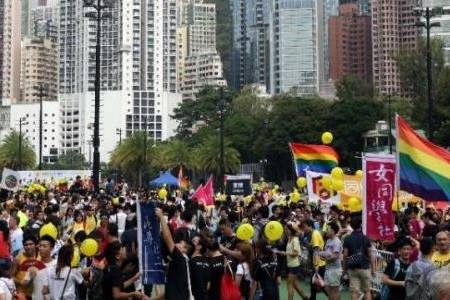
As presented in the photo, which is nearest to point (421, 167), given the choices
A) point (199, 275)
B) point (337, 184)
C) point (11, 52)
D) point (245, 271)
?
point (245, 271)

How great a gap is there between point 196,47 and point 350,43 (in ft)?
120

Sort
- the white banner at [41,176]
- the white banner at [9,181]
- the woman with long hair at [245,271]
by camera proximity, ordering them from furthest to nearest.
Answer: the white banner at [41,176] → the white banner at [9,181] → the woman with long hair at [245,271]

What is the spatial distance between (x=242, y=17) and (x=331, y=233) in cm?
13770

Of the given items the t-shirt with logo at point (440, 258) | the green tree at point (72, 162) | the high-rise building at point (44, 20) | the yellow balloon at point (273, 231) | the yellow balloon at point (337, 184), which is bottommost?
the green tree at point (72, 162)

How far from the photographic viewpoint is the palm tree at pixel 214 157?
67.8 m

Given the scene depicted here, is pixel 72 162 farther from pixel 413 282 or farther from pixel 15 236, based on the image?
pixel 413 282

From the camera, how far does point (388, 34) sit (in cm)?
11994

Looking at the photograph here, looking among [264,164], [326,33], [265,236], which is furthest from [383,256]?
[326,33]

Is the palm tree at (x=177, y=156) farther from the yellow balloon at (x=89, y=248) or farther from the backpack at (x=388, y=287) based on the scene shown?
the backpack at (x=388, y=287)

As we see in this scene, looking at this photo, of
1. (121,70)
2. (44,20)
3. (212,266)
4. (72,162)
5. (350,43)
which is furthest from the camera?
(44,20)

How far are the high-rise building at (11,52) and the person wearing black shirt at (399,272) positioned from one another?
14227cm

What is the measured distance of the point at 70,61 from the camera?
13375 centimetres

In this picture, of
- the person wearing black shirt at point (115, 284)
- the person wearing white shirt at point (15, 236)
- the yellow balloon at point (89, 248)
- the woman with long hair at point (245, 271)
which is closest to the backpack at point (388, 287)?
the woman with long hair at point (245, 271)

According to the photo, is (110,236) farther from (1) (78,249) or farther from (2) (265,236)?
(2) (265,236)
